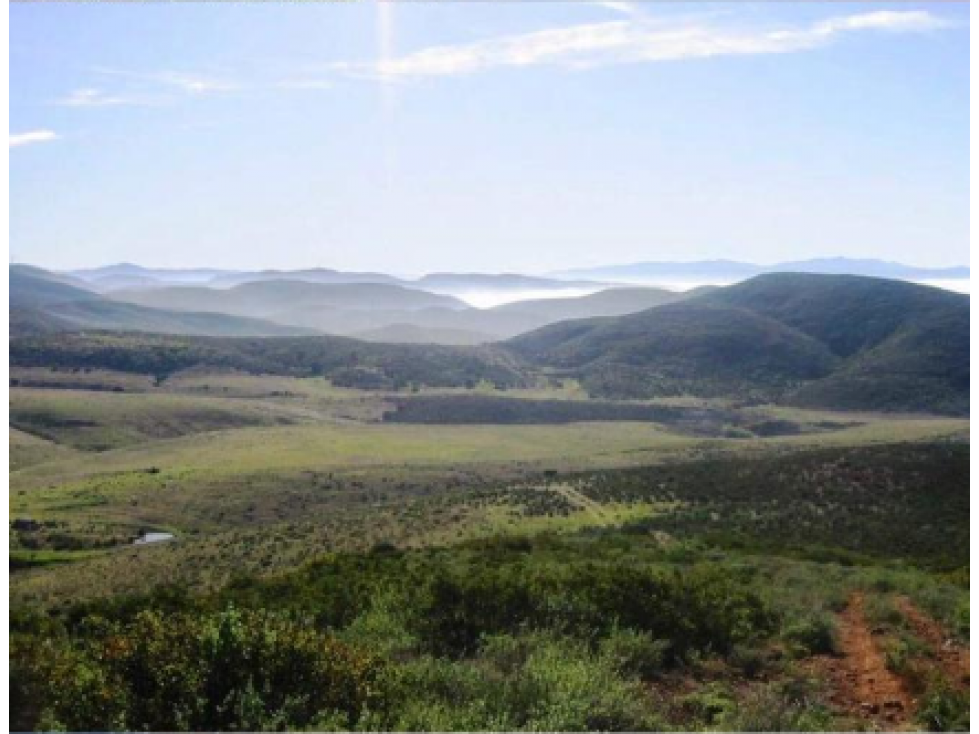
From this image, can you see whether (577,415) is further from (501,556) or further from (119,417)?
(501,556)

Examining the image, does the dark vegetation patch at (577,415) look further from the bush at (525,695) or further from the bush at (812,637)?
the bush at (525,695)

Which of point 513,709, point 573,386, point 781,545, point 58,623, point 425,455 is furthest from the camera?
point 573,386

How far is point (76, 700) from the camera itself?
276 inches

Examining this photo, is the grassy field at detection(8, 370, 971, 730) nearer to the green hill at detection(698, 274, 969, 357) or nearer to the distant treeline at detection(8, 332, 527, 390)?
the distant treeline at detection(8, 332, 527, 390)

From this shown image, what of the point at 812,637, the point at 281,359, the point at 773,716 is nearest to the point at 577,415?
the point at 281,359

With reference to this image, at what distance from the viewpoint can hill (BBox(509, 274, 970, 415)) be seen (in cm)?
12875

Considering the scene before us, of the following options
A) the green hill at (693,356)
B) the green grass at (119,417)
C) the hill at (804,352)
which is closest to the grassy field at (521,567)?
the green grass at (119,417)

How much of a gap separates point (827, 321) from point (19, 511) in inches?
6311

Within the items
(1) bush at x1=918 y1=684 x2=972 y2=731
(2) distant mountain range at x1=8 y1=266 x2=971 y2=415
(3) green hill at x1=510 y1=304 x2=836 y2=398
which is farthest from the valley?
(3) green hill at x1=510 y1=304 x2=836 y2=398

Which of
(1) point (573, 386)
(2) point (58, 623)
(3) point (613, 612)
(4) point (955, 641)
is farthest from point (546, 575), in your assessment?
(1) point (573, 386)

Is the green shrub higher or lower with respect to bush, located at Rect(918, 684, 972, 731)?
higher

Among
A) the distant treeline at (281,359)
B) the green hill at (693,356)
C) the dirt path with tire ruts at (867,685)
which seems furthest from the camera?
the green hill at (693,356)

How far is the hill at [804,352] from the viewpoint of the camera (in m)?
129

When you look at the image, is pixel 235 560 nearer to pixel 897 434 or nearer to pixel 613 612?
pixel 613 612
